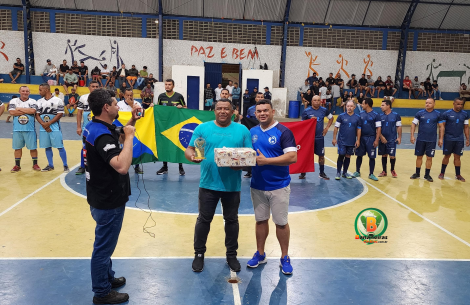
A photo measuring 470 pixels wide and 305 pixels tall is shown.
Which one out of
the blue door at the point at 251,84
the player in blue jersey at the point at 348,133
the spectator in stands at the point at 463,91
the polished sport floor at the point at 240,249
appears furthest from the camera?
the spectator in stands at the point at 463,91

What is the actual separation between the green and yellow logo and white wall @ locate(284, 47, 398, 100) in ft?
65.3

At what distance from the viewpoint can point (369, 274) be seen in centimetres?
481

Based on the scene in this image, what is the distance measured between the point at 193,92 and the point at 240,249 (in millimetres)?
19847

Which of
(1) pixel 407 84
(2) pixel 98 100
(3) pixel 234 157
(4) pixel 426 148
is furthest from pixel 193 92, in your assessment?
(2) pixel 98 100

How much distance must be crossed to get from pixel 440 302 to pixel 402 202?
4157mm

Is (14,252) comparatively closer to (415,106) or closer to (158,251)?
(158,251)

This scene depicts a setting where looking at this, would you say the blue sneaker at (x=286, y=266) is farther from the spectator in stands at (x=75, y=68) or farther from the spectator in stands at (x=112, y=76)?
the spectator in stands at (x=75, y=68)

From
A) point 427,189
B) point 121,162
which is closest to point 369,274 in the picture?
point 121,162

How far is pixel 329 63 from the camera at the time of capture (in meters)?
26.3

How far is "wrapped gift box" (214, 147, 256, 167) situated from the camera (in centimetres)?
415

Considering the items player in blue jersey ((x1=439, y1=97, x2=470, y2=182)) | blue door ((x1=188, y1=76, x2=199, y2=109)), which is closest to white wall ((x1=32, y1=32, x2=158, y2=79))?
blue door ((x1=188, y1=76, x2=199, y2=109))

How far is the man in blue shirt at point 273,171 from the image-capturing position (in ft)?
14.9

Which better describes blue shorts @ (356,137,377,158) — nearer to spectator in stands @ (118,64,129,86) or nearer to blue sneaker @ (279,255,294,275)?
blue sneaker @ (279,255,294,275)

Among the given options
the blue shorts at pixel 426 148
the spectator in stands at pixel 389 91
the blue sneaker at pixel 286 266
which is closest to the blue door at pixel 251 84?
the spectator in stands at pixel 389 91
